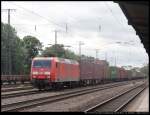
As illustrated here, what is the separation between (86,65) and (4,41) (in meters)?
33.9

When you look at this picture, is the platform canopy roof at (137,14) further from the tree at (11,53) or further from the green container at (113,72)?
the tree at (11,53)

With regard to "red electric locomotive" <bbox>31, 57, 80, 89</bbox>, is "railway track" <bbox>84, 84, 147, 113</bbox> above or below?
below

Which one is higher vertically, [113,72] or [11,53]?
[11,53]

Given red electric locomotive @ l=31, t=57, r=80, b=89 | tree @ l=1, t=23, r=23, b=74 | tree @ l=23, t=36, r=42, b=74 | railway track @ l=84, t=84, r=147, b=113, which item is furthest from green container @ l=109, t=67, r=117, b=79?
railway track @ l=84, t=84, r=147, b=113

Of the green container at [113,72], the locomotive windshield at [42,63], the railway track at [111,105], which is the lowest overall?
the railway track at [111,105]

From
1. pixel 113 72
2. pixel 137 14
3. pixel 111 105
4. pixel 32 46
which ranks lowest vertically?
pixel 111 105

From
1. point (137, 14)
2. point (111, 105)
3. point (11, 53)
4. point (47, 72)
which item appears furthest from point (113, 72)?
point (137, 14)

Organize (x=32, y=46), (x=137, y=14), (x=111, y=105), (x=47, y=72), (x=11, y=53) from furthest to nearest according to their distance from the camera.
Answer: (x=32, y=46) → (x=11, y=53) → (x=47, y=72) → (x=111, y=105) → (x=137, y=14)

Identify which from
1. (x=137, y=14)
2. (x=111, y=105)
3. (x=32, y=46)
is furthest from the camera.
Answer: (x=32, y=46)

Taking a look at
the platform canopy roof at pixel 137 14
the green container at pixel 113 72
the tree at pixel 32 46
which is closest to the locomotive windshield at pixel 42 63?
the platform canopy roof at pixel 137 14

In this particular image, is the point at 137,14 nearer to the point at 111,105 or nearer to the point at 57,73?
the point at 111,105

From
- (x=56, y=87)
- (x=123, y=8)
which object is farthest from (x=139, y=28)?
(x=56, y=87)

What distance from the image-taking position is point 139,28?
520 inches

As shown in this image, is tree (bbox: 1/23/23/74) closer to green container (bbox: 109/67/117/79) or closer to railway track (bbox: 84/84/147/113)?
green container (bbox: 109/67/117/79)
